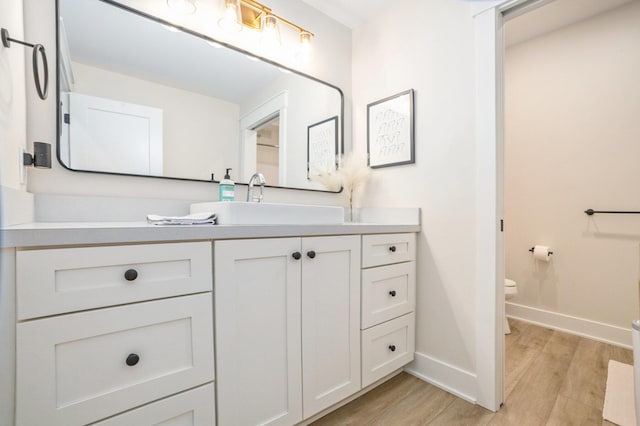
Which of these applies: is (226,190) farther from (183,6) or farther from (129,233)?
(183,6)

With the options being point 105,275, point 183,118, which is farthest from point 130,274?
point 183,118

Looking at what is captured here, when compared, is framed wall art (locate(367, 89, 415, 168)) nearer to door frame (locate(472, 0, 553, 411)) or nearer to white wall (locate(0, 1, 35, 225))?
door frame (locate(472, 0, 553, 411))

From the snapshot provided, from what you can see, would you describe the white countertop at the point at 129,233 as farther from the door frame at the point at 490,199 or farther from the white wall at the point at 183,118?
the door frame at the point at 490,199

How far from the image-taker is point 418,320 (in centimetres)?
172

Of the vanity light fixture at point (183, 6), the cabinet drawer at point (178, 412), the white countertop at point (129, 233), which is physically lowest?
the cabinet drawer at point (178, 412)

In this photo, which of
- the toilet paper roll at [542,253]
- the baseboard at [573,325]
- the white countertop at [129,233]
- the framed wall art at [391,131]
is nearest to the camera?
the white countertop at [129,233]

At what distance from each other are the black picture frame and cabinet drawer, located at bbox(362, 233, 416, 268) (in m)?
0.70

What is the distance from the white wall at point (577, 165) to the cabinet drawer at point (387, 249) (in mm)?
1639

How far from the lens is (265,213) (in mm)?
1130

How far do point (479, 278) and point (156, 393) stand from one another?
4.73ft

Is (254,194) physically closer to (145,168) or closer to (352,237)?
(145,168)

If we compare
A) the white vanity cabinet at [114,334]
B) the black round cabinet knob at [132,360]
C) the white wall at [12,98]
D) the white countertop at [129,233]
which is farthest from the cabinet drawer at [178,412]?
the white wall at [12,98]

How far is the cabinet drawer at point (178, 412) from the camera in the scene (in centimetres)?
78

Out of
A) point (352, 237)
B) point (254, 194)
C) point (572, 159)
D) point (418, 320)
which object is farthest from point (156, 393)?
point (572, 159)
